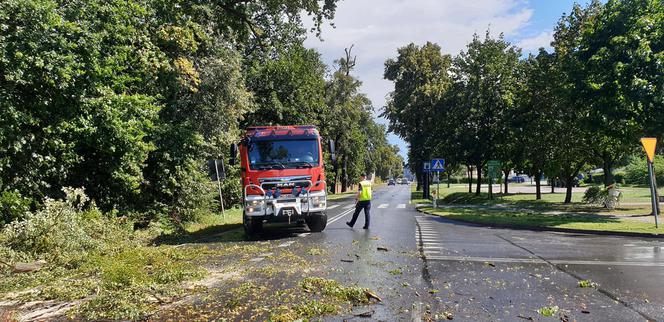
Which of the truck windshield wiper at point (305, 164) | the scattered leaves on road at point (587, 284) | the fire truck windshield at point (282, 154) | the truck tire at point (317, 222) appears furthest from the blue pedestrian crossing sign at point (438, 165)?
the scattered leaves on road at point (587, 284)

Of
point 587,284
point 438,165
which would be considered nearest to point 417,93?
point 438,165

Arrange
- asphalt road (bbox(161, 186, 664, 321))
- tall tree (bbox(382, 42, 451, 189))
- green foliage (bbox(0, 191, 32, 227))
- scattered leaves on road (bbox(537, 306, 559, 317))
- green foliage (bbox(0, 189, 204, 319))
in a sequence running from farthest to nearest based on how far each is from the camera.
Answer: tall tree (bbox(382, 42, 451, 189))
green foliage (bbox(0, 191, 32, 227))
green foliage (bbox(0, 189, 204, 319))
asphalt road (bbox(161, 186, 664, 321))
scattered leaves on road (bbox(537, 306, 559, 317))

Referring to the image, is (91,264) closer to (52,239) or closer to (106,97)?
(52,239)

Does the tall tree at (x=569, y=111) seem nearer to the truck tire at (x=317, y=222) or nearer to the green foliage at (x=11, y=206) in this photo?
the truck tire at (x=317, y=222)

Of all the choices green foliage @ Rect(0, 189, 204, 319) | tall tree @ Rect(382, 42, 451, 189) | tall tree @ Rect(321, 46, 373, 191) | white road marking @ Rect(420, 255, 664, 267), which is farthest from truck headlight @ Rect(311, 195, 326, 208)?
tall tree @ Rect(321, 46, 373, 191)

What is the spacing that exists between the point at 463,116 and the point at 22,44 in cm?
2864

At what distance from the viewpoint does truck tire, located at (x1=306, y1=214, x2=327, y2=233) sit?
1411 centimetres

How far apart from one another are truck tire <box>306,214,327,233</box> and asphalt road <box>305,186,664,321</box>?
1.69 ft

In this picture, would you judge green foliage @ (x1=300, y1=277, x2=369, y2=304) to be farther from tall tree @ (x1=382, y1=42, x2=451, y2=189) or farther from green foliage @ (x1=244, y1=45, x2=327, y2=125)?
tall tree @ (x1=382, y1=42, x2=451, y2=189)

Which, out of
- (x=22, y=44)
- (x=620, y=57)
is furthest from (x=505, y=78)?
(x=22, y=44)

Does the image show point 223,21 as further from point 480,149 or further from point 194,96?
point 480,149

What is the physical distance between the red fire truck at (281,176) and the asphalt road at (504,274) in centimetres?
108

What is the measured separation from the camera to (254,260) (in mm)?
9625

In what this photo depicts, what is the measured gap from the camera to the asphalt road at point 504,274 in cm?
582
